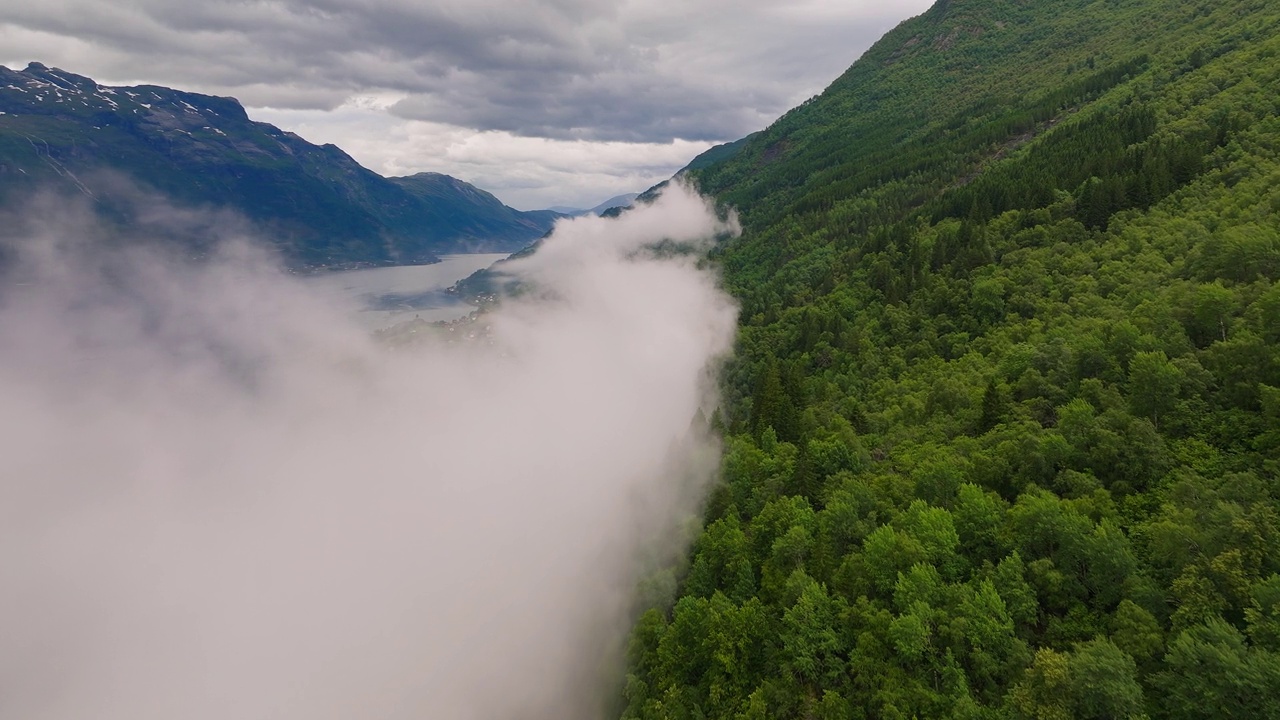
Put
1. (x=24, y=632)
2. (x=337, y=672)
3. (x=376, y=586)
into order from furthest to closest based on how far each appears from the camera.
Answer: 1. (x=24, y=632)
2. (x=376, y=586)
3. (x=337, y=672)

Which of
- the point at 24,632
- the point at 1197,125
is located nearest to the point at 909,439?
the point at 1197,125

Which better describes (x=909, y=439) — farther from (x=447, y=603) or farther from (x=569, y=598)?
(x=447, y=603)

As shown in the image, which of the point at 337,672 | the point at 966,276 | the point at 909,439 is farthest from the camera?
the point at 337,672

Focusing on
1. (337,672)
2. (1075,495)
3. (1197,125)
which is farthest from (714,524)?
(1197,125)

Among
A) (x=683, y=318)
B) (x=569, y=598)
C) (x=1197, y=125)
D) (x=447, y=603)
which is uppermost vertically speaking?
(x=1197, y=125)

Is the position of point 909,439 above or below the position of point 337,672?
above

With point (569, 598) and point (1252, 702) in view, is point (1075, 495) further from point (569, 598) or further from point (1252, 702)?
point (569, 598)

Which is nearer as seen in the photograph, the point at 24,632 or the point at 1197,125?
the point at 1197,125
